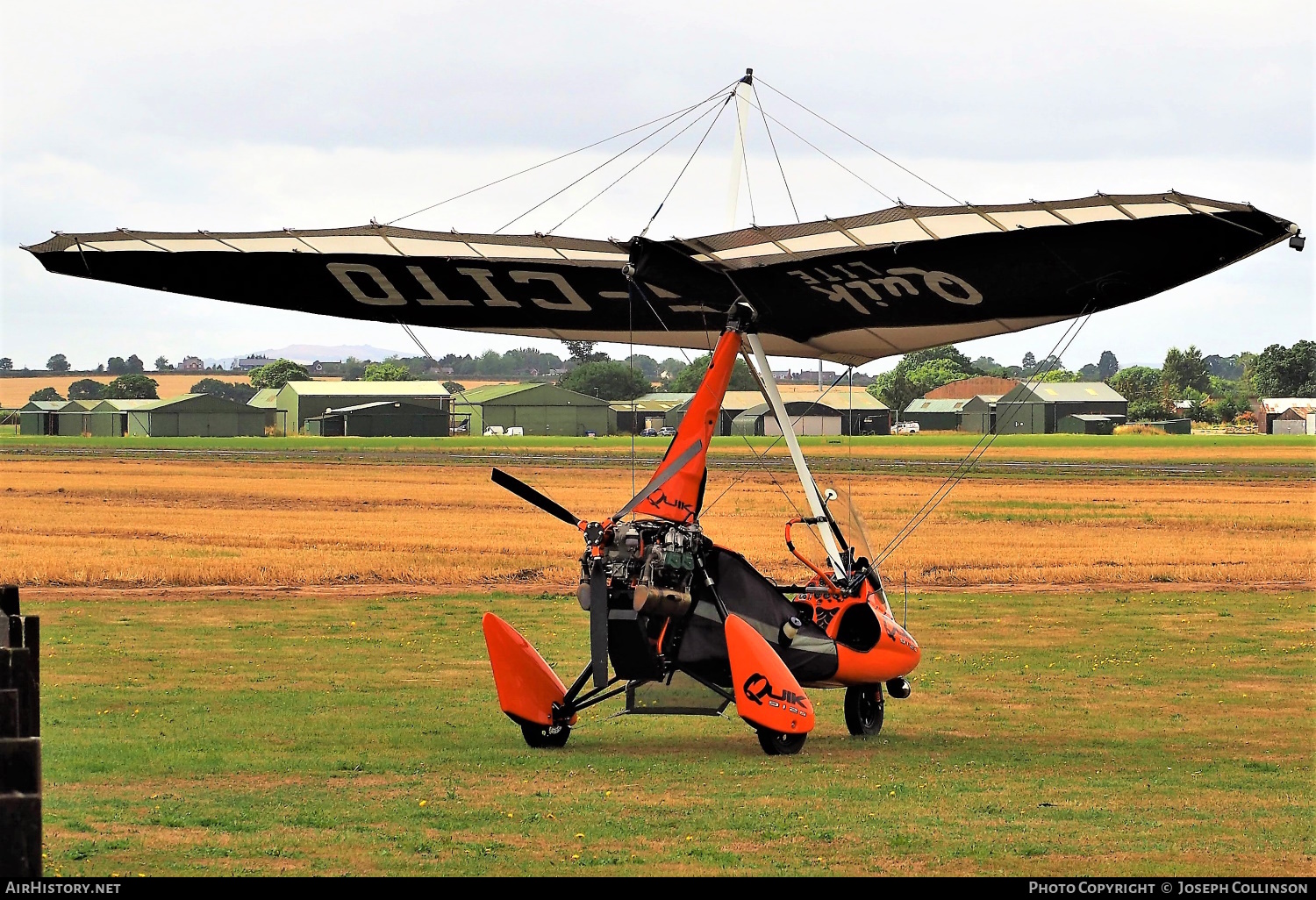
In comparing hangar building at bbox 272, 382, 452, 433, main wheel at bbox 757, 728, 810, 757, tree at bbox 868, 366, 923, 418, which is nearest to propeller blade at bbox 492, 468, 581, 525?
main wheel at bbox 757, 728, 810, 757

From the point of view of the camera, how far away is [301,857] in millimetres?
10703

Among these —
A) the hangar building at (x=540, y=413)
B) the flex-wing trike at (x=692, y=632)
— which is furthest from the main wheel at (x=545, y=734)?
the hangar building at (x=540, y=413)

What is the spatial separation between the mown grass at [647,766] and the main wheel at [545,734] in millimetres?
330

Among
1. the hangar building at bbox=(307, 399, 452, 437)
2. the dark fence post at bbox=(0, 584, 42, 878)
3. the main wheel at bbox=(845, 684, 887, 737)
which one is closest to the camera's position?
the dark fence post at bbox=(0, 584, 42, 878)

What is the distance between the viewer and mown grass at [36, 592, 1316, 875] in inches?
435

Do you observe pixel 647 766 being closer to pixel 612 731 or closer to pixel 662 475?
pixel 612 731

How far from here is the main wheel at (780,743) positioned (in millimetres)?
15219

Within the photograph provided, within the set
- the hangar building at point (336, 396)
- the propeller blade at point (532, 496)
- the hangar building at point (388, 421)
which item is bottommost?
the propeller blade at point (532, 496)

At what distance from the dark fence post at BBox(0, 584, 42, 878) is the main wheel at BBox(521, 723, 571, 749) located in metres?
8.10

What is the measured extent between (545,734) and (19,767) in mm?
8559

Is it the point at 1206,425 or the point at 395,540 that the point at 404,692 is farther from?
the point at 1206,425

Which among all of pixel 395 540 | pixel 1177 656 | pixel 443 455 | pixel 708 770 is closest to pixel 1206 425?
pixel 443 455

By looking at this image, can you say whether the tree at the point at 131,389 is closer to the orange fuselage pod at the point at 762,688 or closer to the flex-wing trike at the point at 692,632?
the flex-wing trike at the point at 692,632

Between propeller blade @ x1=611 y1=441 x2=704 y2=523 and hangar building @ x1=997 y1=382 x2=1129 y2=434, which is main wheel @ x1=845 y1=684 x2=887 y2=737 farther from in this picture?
hangar building @ x1=997 y1=382 x2=1129 y2=434
